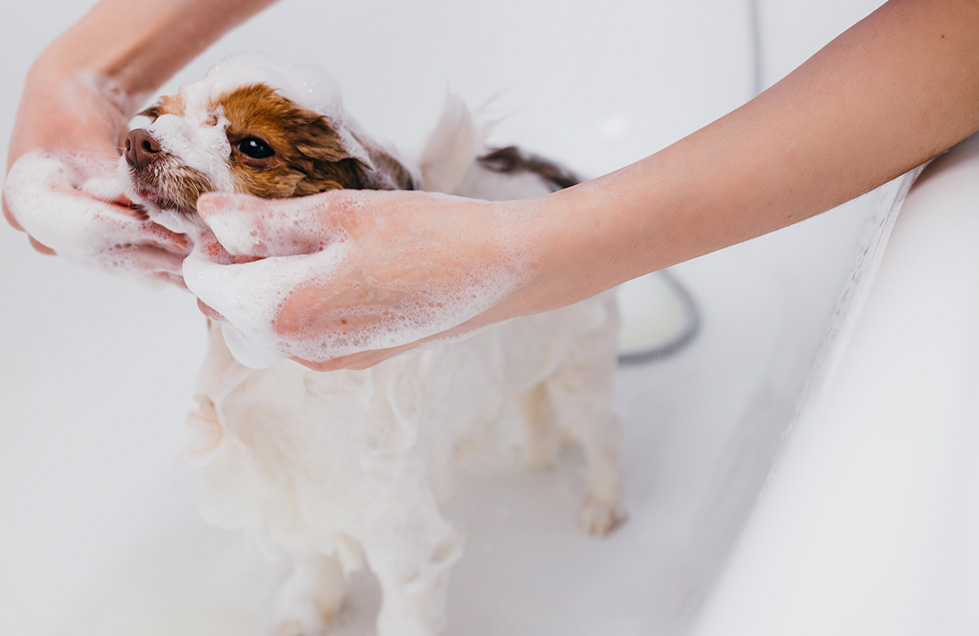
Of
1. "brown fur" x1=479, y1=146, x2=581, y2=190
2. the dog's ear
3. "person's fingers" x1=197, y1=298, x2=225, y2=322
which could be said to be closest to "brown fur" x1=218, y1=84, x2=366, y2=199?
the dog's ear

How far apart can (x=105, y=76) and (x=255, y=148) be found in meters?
0.48

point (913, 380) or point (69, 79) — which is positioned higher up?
point (913, 380)

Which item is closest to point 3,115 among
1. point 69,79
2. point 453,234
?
point 69,79

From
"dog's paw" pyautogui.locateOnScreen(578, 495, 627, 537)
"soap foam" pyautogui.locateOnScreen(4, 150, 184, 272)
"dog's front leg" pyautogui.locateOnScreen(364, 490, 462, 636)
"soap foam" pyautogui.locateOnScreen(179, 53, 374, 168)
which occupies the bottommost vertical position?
"dog's front leg" pyautogui.locateOnScreen(364, 490, 462, 636)

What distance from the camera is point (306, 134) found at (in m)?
0.58

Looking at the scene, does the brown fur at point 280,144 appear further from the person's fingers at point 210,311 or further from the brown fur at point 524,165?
the brown fur at point 524,165

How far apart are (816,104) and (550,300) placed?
0.26 meters

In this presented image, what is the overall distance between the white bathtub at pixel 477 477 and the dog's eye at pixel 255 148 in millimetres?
513

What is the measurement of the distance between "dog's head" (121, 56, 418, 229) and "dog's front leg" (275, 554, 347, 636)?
0.67m

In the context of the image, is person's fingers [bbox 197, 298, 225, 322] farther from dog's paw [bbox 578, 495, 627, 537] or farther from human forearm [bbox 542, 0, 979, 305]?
dog's paw [bbox 578, 495, 627, 537]

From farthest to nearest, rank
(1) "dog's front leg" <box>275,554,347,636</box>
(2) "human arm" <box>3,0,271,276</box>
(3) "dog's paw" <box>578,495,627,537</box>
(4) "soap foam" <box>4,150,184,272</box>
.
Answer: (3) "dog's paw" <box>578,495,627,537</box>, (1) "dog's front leg" <box>275,554,347,636</box>, (2) "human arm" <box>3,0,271,276</box>, (4) "soap foam" <box>4,150,184,272</box>

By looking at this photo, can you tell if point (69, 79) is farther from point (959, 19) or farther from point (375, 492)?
point (959, 19)

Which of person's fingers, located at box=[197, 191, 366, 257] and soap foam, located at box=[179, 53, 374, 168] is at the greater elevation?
soap foam, located at box=[179, 53, 374, 168]

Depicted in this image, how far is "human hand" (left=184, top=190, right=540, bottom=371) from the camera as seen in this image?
570 millimetres
